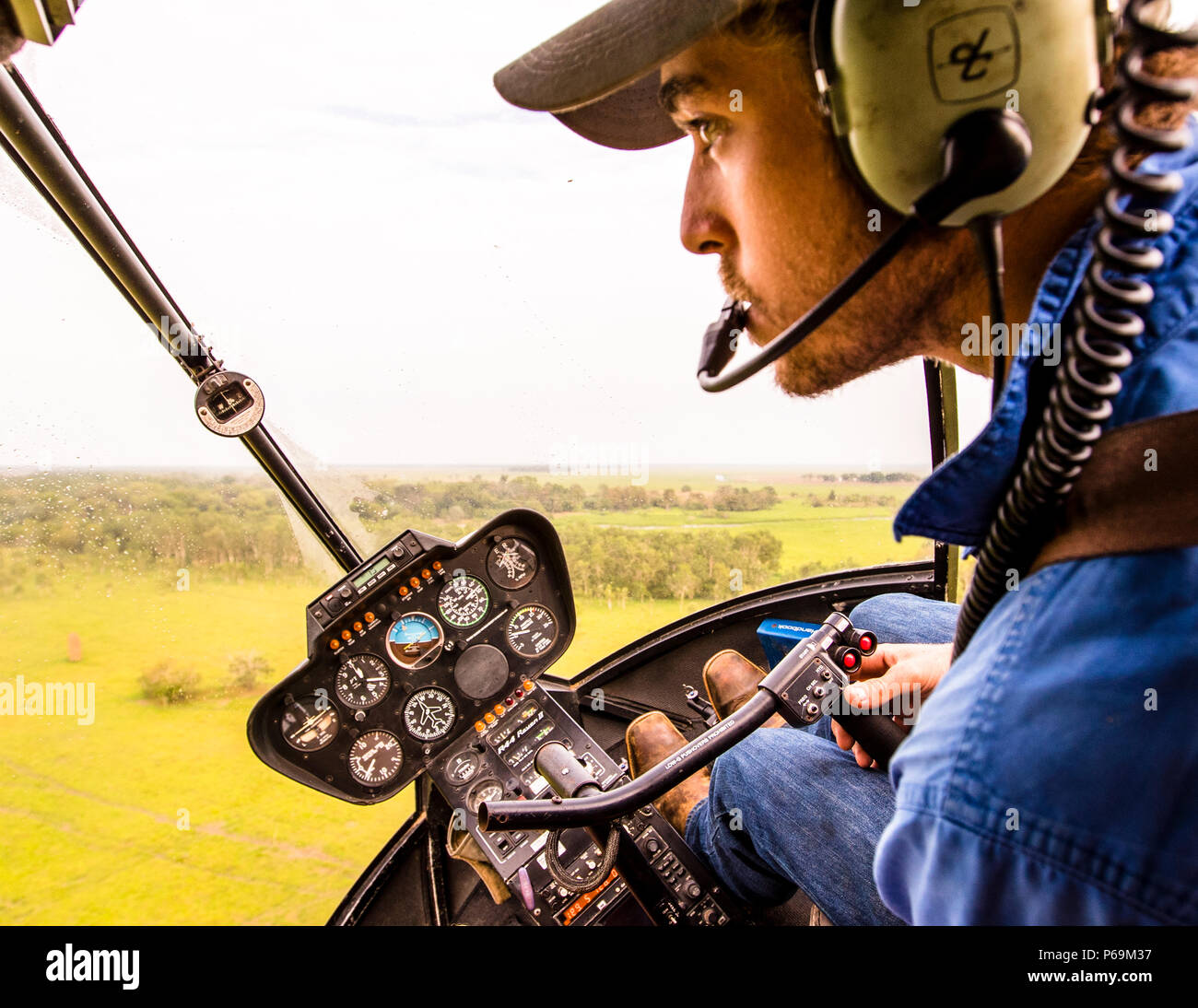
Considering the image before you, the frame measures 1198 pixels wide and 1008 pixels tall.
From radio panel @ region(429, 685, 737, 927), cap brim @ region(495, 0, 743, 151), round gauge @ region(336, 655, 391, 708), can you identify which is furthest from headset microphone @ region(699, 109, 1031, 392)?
round gauge @ region(336, 655, 391, 708)

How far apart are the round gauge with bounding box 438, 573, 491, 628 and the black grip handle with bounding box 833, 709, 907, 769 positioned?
945mm

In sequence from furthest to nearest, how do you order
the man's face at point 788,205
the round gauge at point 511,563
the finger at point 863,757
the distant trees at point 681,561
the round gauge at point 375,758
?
the distant trees at point 681,561, the round gauge at point 511,563, the round gauge at point 375,758, the finger at point 863,757, the man's face at point 788,205

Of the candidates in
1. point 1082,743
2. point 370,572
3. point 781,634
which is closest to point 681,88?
point 1082,743

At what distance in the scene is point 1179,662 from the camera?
1.50 ft

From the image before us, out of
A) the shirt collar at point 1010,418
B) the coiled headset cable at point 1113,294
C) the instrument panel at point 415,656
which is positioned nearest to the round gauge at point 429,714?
the instrument panel at point 415,656

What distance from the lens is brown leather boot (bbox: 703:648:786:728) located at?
172 cm

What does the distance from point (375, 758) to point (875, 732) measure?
3.85ft

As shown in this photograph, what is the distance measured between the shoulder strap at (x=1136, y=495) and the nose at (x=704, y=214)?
1.83 ft

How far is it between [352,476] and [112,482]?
532 mm

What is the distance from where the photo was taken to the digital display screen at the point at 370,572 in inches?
62.1

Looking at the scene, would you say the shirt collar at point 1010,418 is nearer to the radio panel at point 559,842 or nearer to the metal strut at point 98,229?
the radio panel at point 559,842
